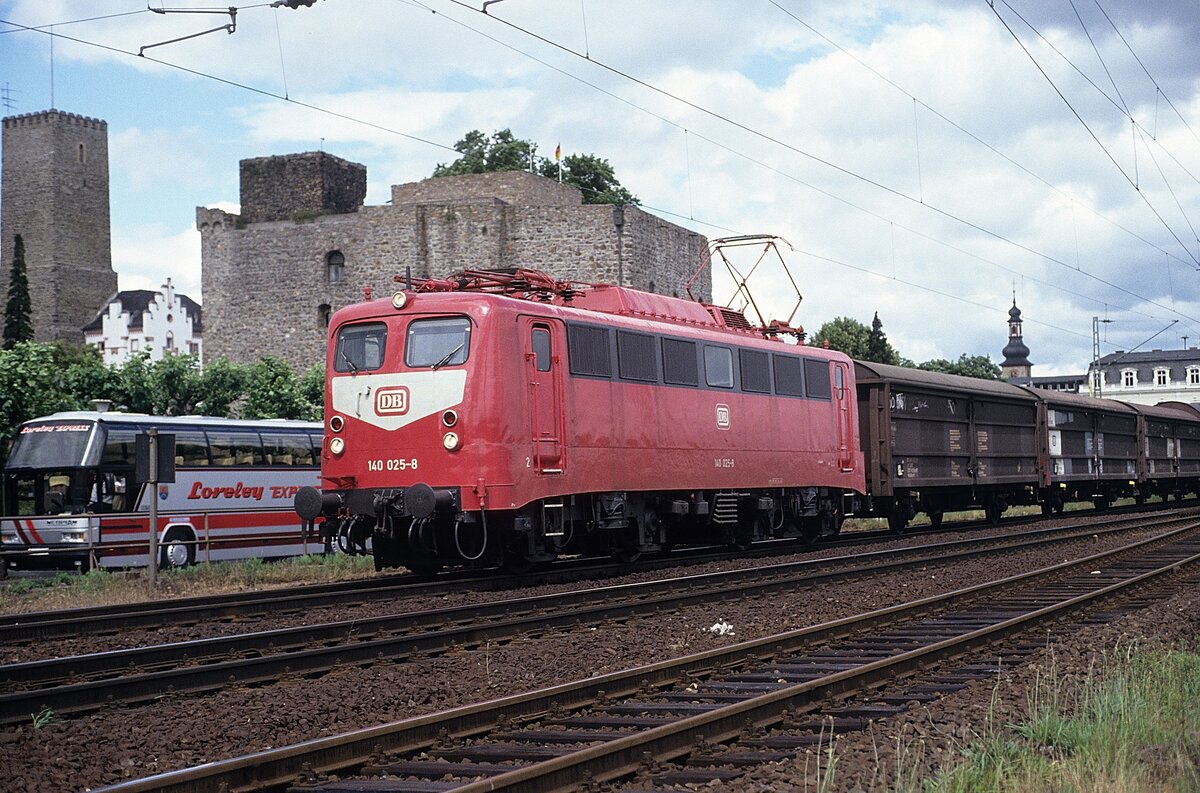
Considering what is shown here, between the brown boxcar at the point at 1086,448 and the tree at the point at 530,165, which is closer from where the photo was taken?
the brown boxcar at the point at 1086,448

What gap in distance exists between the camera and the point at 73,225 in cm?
10125

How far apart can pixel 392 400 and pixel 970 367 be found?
107087 mm

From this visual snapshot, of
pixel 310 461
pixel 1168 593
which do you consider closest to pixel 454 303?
pixel 1168 593

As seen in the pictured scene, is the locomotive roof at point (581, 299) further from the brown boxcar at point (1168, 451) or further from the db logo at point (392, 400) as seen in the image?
the brown boxcar at point (1168, 451)

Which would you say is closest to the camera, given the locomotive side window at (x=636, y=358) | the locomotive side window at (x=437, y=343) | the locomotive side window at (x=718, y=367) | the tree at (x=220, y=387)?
the locomotive side window at (x=437, y=343)

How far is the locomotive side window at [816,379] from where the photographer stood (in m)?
22.5

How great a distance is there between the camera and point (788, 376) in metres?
21.8

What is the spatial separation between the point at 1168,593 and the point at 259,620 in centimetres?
951

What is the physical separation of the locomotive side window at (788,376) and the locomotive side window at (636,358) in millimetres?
3868

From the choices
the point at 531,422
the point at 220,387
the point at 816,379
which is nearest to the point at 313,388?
the point at 220,387

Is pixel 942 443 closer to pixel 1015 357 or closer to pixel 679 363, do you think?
pixel 679 363

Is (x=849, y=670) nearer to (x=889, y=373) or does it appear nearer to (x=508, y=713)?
(x=508, y=713)

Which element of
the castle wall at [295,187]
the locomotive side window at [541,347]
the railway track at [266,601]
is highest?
the castle wall at [295,187]

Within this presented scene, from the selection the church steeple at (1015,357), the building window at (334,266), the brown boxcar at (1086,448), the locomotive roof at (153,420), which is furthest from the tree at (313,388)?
the church steeple at (1015,357)
